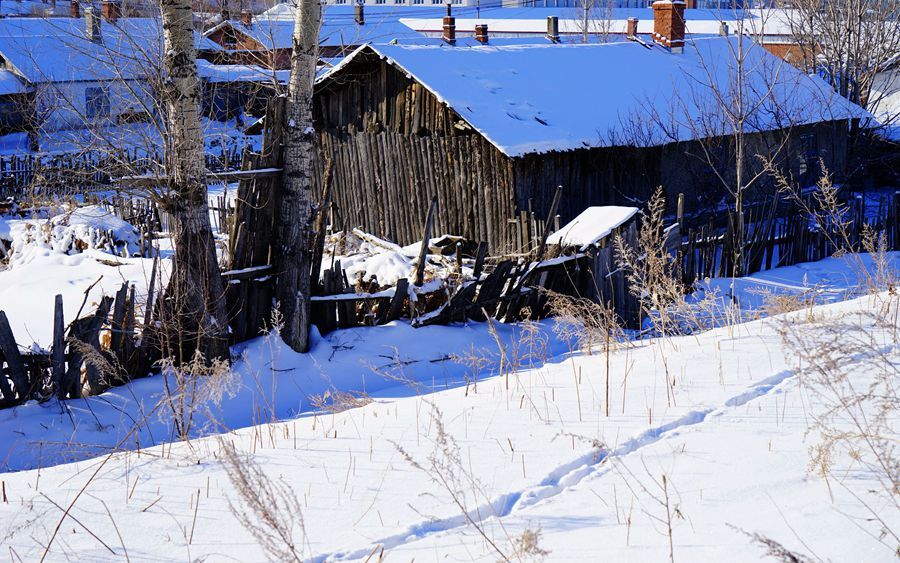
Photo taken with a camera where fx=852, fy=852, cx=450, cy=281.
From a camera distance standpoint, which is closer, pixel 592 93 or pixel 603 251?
pixel 603 251

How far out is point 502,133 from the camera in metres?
13.5

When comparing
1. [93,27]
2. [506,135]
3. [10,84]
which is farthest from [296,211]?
[10,84]

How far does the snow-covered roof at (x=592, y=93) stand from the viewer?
14.2 metres

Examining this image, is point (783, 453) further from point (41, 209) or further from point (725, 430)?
point (41, 209)

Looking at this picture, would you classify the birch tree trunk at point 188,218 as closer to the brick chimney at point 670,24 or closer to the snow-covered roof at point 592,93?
the snow-covered roof at point 592,93

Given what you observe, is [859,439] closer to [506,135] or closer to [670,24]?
[506,135]

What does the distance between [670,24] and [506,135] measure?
9.43 m

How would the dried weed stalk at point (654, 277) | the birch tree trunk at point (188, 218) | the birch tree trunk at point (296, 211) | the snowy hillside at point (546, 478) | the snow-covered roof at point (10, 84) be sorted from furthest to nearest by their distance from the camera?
1. the snow-covered roof at point (10, 84)
2. the birch tree trunk at point (296, 211)
3. the birch tree trunk at point (188, 218)
4. the dried weed stalk at point (654, 277)
5. the snowy hillside at point (546, 478)

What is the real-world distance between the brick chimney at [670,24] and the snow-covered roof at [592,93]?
0.41 meters

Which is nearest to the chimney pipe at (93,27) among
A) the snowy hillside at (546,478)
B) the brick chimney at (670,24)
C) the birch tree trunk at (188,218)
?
the birch tree trunk at (188,218)

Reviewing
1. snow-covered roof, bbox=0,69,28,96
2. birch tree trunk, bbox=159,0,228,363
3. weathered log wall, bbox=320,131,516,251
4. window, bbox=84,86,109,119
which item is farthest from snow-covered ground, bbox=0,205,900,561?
snow-covered roof, bbox=0,69,28,96

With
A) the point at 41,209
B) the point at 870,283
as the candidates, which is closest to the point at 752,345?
the point at 870,283

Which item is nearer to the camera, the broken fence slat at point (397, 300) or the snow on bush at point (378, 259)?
the broken fence slat at point (397, 300)

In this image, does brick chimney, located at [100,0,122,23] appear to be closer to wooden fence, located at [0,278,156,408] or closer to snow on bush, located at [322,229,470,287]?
wooden fence, located at [0,278,156,408]
